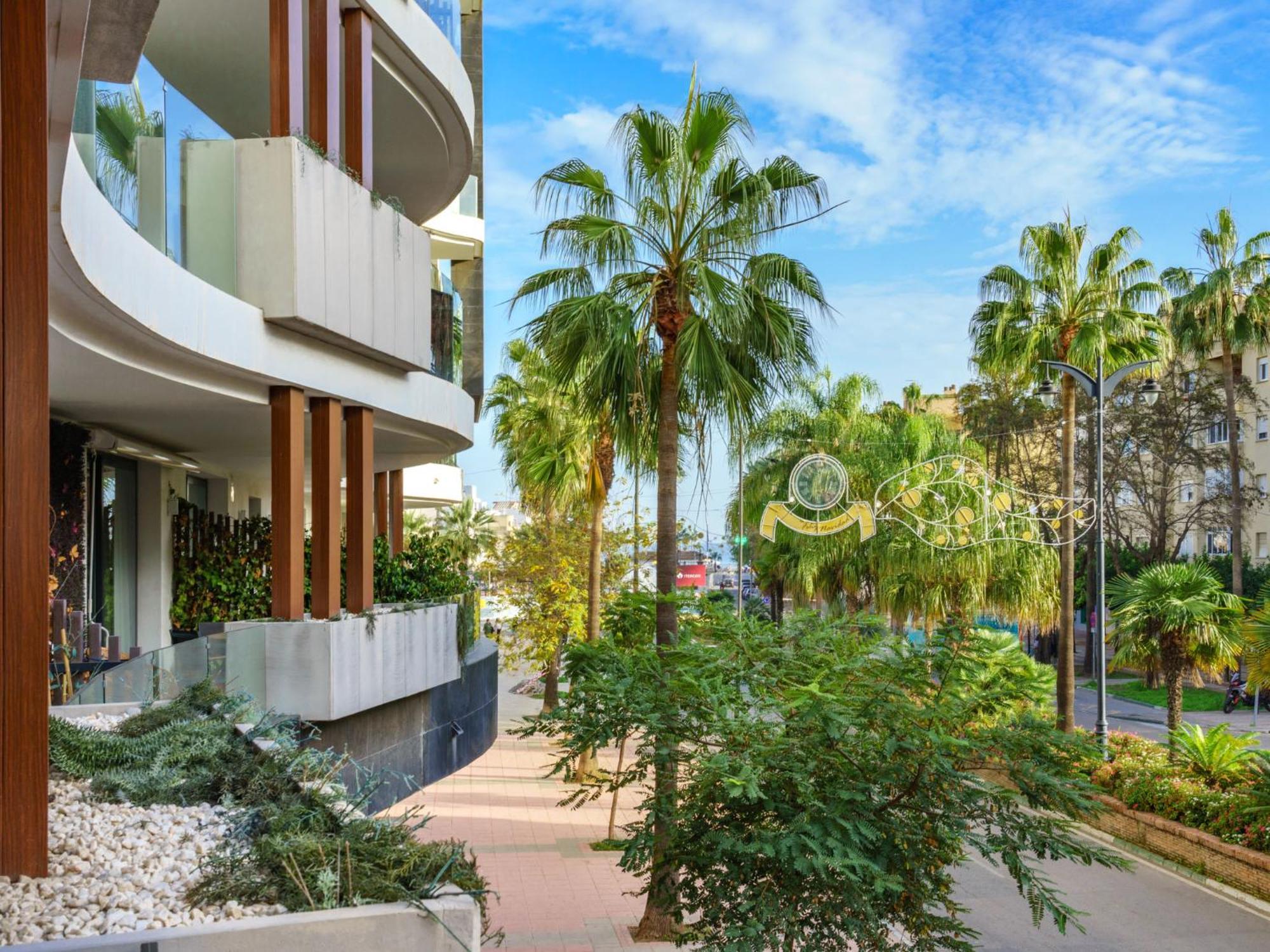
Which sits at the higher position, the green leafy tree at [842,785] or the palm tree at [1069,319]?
the palm tree at [1069,319]

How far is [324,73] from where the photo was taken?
1445 cm

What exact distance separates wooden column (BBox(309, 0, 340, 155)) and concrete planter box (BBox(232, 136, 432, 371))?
0.61 metres

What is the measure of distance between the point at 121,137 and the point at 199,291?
180cm

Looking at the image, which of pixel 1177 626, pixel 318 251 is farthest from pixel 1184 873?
pixel 318 251

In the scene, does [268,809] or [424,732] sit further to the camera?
[424,732]

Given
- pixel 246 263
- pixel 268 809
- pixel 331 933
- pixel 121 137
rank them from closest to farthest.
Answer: pixel 331 933
pixel 268 809
pixel 121 137
pixel 246 263

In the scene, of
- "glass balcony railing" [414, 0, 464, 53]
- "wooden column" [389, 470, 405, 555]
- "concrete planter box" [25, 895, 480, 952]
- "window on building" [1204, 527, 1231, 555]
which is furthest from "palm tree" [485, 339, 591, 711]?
"window on building" [1204, 527, 1231, 555]

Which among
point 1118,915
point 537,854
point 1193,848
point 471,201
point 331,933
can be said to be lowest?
point 537,854

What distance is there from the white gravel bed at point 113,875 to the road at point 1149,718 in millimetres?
27369

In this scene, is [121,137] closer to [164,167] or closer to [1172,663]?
[164,167]

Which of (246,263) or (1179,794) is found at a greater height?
(246,263)

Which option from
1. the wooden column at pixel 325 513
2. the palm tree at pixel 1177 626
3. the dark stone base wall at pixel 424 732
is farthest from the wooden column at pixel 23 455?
the palm tree at pixel 1177 626

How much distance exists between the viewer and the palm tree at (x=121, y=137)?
946cm

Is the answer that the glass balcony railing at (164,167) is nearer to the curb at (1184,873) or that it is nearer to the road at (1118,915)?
the road at (1118,915)
